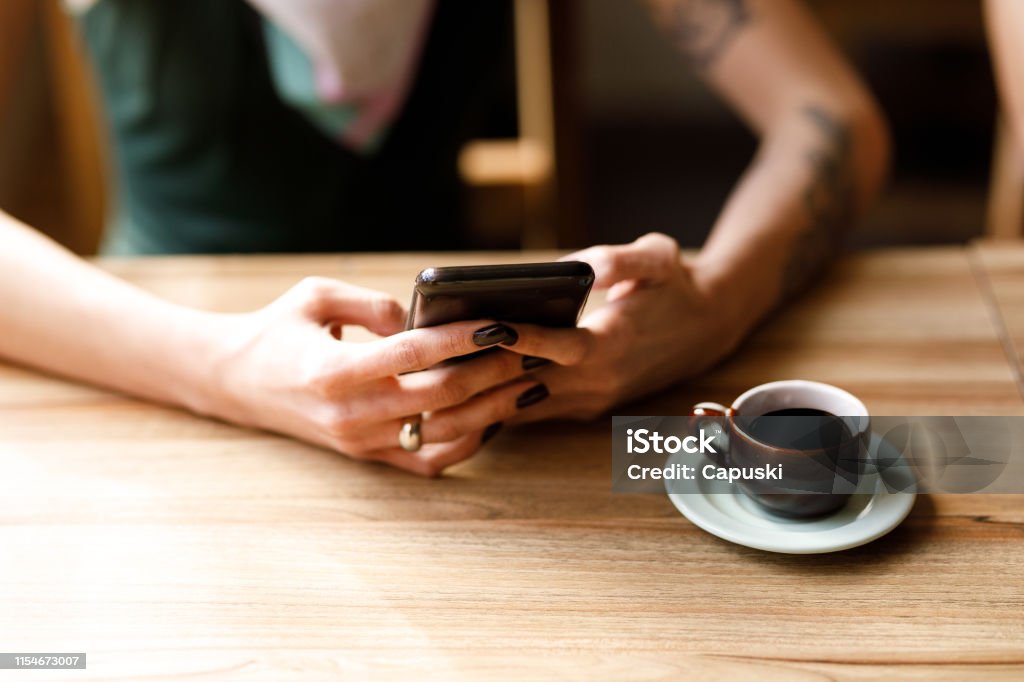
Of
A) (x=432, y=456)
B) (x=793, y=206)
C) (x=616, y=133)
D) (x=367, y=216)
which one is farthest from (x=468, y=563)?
(x=616, y=133)

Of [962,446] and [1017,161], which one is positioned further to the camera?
[1017,161]

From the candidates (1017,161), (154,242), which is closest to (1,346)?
(154,242)

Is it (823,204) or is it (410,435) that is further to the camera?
(823,204)

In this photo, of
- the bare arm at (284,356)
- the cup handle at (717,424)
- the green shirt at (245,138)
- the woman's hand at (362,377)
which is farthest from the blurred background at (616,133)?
the cup handle at (717,424)

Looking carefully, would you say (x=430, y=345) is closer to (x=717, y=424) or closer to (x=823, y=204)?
(x=717, y=424)

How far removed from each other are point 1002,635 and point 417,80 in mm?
1079

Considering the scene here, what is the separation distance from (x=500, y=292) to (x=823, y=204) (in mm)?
552

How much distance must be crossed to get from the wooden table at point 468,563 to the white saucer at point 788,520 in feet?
0.06

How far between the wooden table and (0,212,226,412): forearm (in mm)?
30

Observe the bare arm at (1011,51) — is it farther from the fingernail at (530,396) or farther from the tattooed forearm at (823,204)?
the fingernail at (530,396)

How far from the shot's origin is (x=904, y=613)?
62cm

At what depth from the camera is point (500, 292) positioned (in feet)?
2.19

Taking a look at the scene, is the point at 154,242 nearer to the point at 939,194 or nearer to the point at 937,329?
the point at 937,329

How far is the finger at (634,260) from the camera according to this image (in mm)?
814
